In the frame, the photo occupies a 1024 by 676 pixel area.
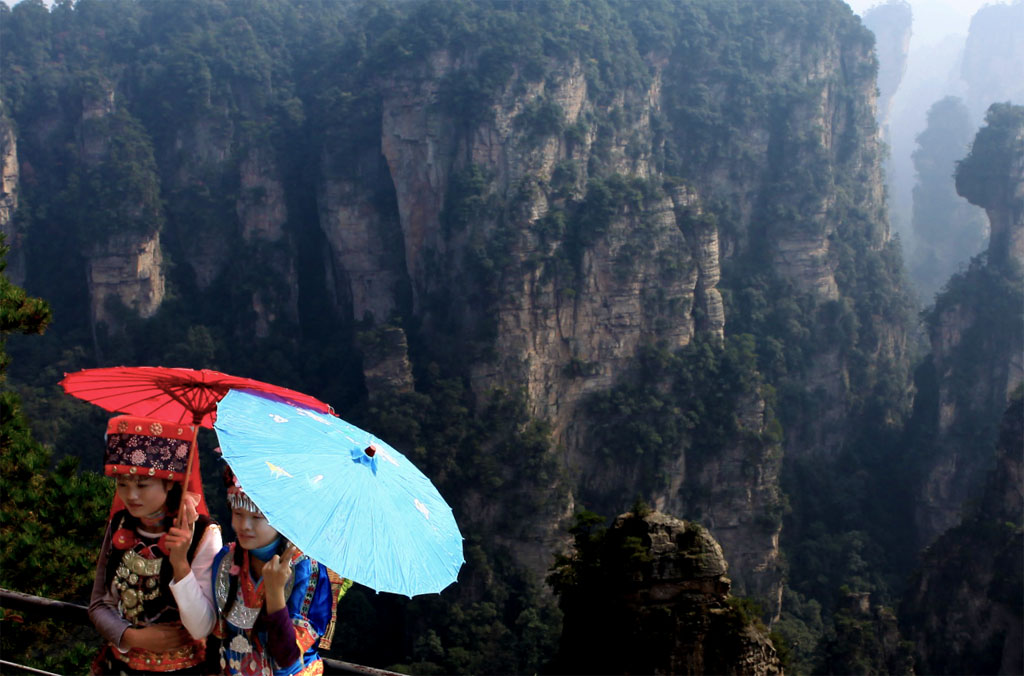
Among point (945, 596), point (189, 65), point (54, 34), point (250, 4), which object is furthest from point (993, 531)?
point (54, 34)

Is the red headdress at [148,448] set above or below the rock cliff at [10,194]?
below

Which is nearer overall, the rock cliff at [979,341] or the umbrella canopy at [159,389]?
the umbrella canopy at [159,389]

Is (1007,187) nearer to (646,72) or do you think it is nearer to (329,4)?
(646,72)

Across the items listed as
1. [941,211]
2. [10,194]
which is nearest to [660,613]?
[10,194]

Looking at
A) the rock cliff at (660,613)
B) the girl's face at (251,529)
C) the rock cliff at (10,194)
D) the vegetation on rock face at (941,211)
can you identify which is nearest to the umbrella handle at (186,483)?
the girl's face at (251,529)

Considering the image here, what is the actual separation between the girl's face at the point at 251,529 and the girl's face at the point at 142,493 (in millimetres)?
356

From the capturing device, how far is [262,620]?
3.15 metres

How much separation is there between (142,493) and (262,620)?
657mm

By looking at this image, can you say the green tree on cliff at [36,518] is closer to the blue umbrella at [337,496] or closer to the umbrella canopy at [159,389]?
the umbrella canopy at [159,389]

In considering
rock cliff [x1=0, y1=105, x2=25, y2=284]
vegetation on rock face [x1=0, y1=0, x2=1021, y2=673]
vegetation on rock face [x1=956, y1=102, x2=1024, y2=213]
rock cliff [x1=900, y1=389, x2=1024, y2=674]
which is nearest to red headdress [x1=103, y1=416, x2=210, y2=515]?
vegetation on rock face [x1=0, y1=0, x2=1021, y2=673]

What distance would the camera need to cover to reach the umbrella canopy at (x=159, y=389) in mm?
3303

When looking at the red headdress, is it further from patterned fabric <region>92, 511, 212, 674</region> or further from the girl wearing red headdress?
patterned fabric <region>92, 511, 212, 674</region>

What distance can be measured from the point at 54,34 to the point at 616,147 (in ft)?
71.0

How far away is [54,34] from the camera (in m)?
33.5
